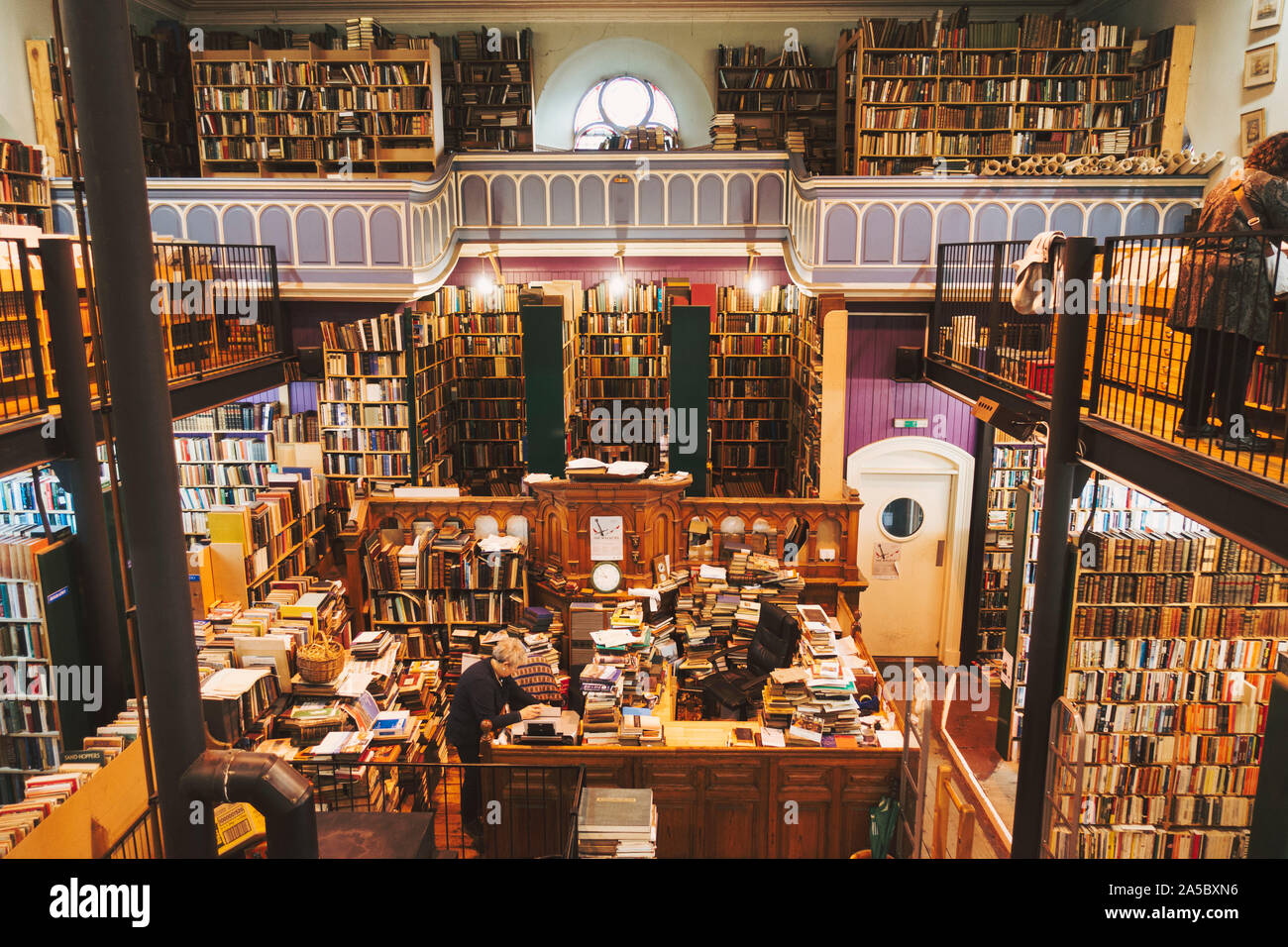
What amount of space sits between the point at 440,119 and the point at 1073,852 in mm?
10521

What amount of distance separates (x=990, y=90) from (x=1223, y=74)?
7.93ft

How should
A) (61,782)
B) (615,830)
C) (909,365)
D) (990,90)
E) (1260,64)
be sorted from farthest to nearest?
(990,90)
(909,365)
(1260,64)
(615,830)
(61,782)

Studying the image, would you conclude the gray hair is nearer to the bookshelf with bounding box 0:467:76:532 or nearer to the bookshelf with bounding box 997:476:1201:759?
the bookshelf with bounding box 0:467:76:532

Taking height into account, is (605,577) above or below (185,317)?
below

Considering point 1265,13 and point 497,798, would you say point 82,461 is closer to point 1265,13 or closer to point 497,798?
point 497,798

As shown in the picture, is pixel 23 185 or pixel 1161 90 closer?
pixel 23 185

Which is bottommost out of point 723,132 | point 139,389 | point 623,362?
point 623,362

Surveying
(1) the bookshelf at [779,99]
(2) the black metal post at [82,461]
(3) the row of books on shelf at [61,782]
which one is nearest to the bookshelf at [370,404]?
(2) the black metal post at [82,461]

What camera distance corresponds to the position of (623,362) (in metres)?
11.1

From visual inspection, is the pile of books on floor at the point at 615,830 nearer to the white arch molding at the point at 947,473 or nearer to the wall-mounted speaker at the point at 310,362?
the white arch molding at the point at 947,473

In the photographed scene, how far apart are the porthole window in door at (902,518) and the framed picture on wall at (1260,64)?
521cm

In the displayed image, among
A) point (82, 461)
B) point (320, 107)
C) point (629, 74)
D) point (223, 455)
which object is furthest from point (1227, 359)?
point (320, 107)

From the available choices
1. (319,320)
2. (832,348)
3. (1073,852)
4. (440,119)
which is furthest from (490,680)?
(440,119)

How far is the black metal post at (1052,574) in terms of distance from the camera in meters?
4.81
